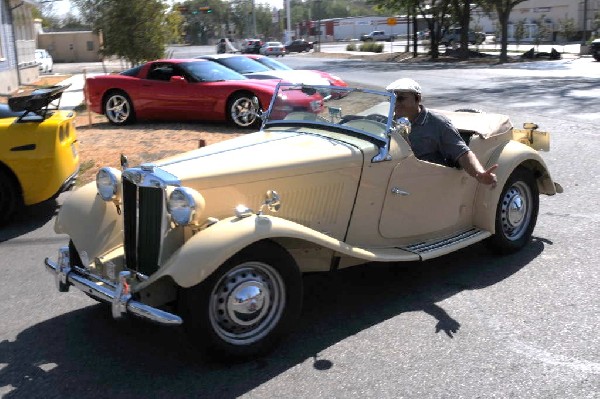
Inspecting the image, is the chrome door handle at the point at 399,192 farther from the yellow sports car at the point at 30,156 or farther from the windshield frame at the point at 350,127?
the yellow sports car at the point at 30,156

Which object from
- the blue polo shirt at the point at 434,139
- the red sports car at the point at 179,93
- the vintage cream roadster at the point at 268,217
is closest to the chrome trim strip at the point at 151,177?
the vintage cream roadster at the point at 268,217

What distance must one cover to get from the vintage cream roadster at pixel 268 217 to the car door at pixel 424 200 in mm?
11

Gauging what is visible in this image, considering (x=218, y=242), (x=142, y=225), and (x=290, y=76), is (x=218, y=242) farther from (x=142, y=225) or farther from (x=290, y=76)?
(x=290, y=76)

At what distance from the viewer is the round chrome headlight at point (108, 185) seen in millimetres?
4262

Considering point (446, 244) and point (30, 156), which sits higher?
point (30, 156)

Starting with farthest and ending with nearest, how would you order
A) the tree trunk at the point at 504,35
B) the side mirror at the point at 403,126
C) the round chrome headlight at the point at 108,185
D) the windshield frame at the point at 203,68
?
the tree trunk at the point at 504,35
the windshield frame at the point at 203,68
the side mirror at the point at 403,126
the round chrome headlight at the point at 108,185

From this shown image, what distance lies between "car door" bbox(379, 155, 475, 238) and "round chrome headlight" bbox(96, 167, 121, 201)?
5.92ft

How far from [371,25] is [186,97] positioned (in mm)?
92673

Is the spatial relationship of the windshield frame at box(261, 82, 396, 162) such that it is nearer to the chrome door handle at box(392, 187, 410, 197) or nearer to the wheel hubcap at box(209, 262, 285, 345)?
the chrome door handle at box(392, 187, 410, 197)

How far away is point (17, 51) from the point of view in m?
27.1

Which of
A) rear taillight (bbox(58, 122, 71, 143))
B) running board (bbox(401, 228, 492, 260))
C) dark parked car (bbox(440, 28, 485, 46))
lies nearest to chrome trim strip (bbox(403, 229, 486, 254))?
running board (bbox(401, 228, 492, 260))

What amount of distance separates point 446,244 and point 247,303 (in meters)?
1.83

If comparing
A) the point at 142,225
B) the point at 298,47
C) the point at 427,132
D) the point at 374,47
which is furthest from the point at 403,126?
the point at 298,47

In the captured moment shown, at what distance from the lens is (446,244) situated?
4855 millimetres
